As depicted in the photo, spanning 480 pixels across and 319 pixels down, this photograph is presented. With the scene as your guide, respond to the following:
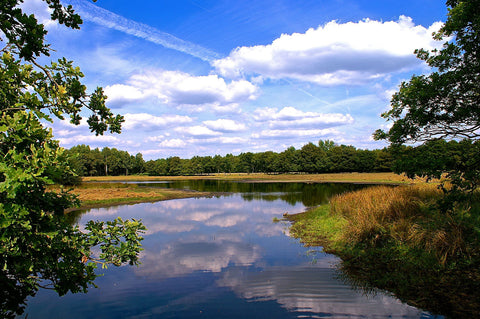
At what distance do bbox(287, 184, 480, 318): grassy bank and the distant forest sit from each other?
88091 mm

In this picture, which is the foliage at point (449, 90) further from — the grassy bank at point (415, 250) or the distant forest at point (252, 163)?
the distant forest at point (252, 163)

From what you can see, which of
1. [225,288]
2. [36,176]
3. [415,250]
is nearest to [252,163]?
[415,250]

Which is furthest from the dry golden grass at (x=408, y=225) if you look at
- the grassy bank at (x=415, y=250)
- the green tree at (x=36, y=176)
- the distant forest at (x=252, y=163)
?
the distant forest at (x=252, y=163)

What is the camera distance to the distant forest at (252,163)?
114 metres

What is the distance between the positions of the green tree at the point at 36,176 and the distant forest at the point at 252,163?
10192 centimetres

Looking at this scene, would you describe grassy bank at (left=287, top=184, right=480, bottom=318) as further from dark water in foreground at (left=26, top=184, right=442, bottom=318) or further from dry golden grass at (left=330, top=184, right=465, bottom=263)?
dark water in foreground at (left=26, top=184, right=442, bottom=318)

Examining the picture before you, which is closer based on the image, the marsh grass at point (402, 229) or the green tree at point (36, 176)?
the green tree at point (36, 176)

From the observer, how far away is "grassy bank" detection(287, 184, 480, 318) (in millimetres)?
8953

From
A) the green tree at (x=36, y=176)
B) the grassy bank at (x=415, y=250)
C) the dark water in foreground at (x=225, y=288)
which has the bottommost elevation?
the dark water in foreground at (x=225, y=288)

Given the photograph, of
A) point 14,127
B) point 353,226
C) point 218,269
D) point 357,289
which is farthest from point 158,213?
point 14,127

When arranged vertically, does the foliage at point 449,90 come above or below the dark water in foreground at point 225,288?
above

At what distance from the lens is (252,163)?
151250 millimetres

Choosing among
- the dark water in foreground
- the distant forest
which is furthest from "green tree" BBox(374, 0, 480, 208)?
the distant forest

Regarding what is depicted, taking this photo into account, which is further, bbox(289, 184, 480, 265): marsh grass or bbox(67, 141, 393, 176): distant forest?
→ bbox(67, 141, 393, 176): distant forest
